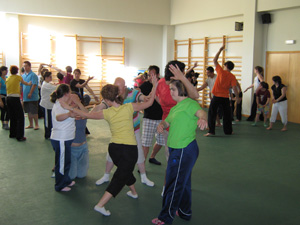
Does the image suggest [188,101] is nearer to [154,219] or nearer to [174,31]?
[154,219]

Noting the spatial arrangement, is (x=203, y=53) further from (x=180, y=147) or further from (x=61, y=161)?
(x=180, y=147)

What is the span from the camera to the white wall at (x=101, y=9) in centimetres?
1100

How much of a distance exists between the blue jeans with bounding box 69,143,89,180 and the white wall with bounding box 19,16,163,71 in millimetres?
8764

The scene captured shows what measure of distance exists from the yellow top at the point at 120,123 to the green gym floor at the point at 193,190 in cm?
84

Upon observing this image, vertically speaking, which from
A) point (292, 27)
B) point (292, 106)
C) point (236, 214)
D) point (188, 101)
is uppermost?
point (292, 27)

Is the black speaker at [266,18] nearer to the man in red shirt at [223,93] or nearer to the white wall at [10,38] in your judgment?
the man in red shirt at [223,93]

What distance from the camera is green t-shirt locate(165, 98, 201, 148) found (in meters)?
3.08

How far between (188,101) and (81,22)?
1034 cm

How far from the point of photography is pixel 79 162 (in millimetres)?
4566

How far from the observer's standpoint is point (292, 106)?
9359 millimetres

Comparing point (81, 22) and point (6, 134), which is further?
point (81, 22)

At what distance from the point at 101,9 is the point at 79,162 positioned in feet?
28.7

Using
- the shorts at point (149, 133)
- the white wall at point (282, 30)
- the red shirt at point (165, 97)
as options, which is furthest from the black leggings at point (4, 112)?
the white wall at point (282, 30)

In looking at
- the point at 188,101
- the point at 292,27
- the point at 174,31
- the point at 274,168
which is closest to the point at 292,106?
the point at 292,27
